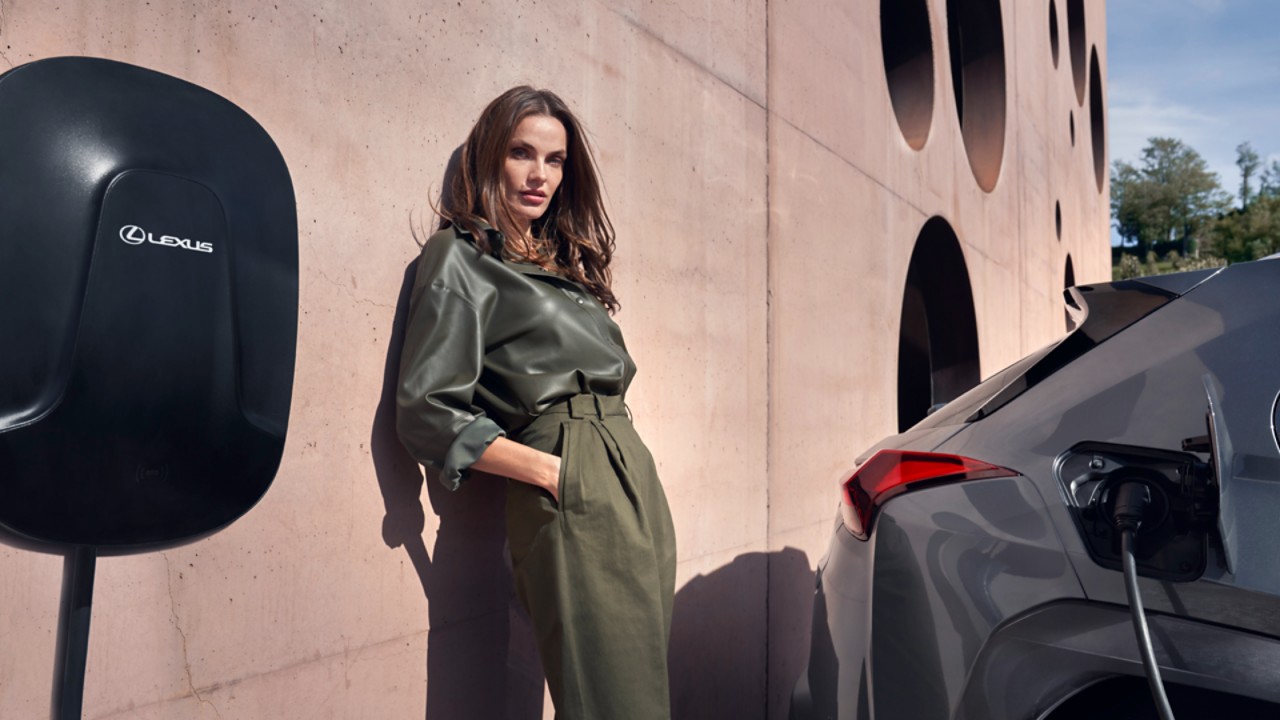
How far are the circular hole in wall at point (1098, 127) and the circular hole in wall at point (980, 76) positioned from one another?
30.6ft

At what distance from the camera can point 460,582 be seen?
7.65 ft

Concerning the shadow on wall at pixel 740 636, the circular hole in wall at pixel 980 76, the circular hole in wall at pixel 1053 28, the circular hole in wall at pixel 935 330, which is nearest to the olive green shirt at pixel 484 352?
the shadow on wall at pixel 740 636

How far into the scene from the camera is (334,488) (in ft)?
6.59

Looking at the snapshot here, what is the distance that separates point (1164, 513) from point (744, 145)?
8.38 ft

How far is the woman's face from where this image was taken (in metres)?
2.29

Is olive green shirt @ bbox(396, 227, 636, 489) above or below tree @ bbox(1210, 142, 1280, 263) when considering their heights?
below

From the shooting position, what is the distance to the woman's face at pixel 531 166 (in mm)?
2294

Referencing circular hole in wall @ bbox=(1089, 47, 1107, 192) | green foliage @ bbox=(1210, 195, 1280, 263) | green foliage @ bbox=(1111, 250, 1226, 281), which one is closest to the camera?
circular hole in wall @ bbox=(1089, 47, 1107, 192)

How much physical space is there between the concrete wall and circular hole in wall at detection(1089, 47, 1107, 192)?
13.6 meters

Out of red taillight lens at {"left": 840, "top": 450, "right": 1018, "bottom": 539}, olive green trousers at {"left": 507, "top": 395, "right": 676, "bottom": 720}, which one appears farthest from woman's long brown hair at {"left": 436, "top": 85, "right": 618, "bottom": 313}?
red taillight lens at {"left": 840, "top": 450, "right": 1018, "bottom": 539}

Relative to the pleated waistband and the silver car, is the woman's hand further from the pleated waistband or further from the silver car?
the silver car

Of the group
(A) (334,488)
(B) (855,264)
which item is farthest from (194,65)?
(B) (855,264)

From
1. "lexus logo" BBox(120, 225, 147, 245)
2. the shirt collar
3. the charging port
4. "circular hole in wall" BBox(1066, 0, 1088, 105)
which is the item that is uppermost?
"circular hole in wall" BBox(1066, 0, 1088, 105)

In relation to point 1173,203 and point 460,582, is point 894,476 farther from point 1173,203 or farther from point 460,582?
point 1173,203
